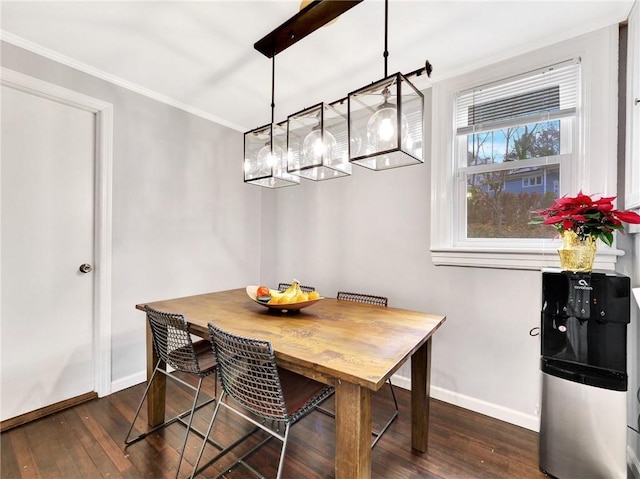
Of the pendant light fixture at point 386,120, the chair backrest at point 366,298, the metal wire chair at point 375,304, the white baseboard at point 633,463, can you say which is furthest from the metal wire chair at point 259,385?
the white baseboard at point 633,463

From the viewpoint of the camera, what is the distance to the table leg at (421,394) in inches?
67.5


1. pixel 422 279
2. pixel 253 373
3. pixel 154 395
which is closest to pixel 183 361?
pixel 154 395

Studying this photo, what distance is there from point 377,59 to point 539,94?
1122mm

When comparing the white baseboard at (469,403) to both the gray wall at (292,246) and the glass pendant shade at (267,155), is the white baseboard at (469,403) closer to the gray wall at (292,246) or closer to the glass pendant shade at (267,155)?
the gray wall at (292,246)

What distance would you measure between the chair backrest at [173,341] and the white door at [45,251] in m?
0.98

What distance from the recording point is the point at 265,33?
1862mm

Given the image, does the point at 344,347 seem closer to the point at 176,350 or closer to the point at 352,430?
the point at 352,430

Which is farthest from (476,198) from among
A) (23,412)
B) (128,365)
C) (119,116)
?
(23,412)

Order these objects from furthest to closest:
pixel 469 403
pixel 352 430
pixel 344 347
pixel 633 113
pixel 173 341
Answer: pixel 469 403 < pixel 173 341 < pixel 633 113 < pixel 344 347 < pixel 352 430

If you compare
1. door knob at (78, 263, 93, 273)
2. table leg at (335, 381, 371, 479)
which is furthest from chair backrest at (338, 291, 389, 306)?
door knob at (78, 263, 93, 273)

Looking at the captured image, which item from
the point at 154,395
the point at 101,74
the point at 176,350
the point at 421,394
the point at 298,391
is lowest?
the point at 154,395

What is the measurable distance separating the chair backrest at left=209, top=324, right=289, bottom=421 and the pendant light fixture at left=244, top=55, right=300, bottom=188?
3.41 feet

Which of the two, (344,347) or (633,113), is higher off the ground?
(633,113)

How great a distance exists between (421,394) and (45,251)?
105 inches
